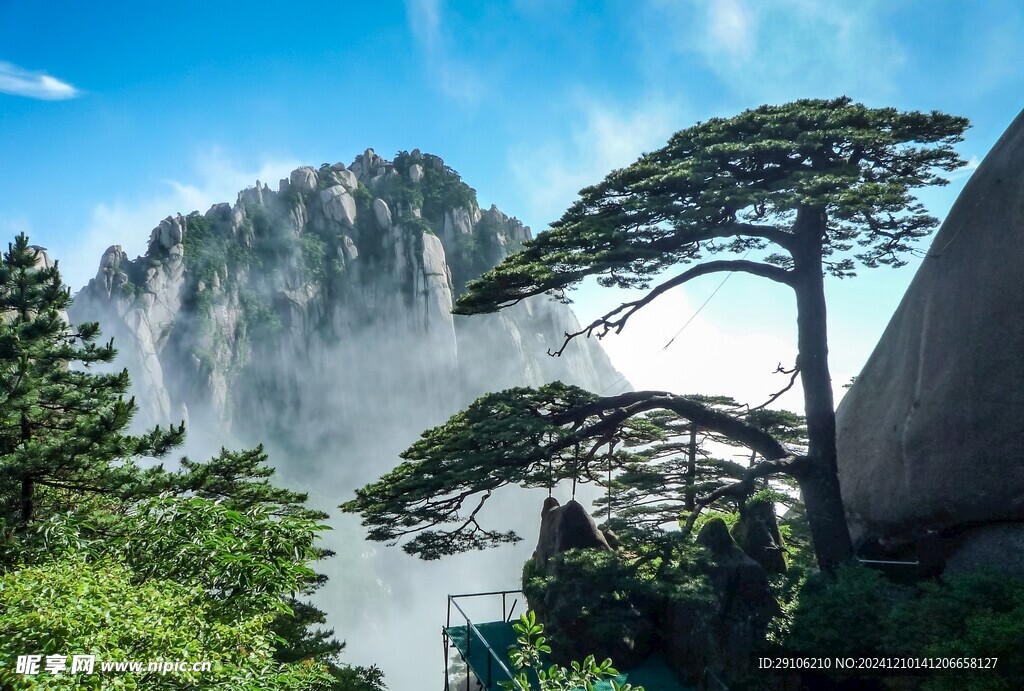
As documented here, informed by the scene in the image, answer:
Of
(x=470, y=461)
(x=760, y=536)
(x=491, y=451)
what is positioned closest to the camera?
(x=470, y=461)

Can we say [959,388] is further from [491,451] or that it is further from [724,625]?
[491,451]

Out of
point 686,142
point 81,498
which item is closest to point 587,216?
point 686,142

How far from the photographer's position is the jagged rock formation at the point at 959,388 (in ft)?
29.7

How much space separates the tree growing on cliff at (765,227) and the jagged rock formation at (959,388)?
2.80ft

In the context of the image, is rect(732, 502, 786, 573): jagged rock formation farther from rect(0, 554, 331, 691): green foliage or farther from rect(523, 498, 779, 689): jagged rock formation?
rect(0, 554, 331, 691): green foliage

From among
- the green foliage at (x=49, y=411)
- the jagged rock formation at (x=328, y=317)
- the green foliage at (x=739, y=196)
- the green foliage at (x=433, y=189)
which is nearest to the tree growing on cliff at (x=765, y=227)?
the green foliage at (x=739, y=196)

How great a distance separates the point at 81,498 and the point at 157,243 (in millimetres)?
65780

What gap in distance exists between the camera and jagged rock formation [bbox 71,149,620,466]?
68.9 meters

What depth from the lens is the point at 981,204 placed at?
10.3m

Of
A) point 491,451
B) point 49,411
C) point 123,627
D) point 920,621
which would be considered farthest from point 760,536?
point 49,411

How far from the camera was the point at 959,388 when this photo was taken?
960cm

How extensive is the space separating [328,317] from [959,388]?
75145 mm

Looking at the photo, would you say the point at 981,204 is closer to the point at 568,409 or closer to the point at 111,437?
the point at 568,409

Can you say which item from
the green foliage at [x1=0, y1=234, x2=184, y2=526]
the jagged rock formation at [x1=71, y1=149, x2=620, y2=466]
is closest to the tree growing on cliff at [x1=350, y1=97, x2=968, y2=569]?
the green foliage at [x1=0, y1=234, x2=184, y2=526]
